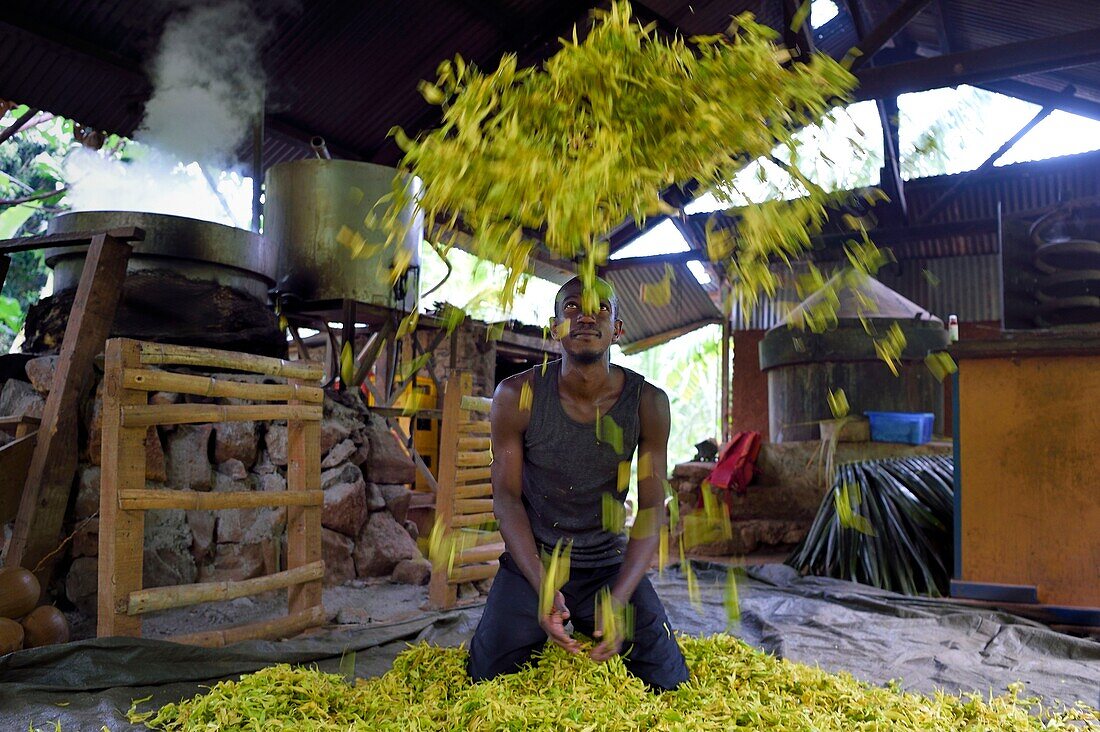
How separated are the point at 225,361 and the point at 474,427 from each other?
1.54 meters

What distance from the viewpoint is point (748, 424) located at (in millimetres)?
10586

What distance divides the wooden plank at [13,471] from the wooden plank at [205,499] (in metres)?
0.77

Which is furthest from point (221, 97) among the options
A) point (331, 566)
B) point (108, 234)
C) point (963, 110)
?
point (963, 110)

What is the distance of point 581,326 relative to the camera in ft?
7.79

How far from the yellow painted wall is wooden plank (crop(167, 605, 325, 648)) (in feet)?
10.6

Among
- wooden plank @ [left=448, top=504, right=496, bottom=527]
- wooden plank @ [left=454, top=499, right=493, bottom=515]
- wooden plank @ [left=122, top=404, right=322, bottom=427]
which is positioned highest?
→ wooden plank @ [left=122, top=404, right=322, bottom=427]

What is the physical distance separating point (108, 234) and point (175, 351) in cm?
102

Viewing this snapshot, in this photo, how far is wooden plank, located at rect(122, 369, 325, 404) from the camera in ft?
9.13

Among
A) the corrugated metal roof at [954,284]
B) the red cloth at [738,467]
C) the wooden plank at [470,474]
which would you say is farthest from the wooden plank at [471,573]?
the corrugated metal roof at [954,284]

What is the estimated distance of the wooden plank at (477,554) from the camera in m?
4.07

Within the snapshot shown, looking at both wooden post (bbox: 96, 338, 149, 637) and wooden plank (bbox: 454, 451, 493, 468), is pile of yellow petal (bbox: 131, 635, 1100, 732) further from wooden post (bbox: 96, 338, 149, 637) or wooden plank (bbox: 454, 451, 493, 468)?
wooden plank (bbox: 454, 451, 493, 468)

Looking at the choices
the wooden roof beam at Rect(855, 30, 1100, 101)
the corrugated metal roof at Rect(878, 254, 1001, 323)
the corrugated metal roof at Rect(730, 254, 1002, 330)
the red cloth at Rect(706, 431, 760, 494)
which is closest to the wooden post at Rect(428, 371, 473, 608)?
the red cloth at Rect(706, 431, 760, 494)

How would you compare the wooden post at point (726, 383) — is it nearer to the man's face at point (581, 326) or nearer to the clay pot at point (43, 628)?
the man's face at point (581, 326)

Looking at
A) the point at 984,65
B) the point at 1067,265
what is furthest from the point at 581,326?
the point at 984,65
